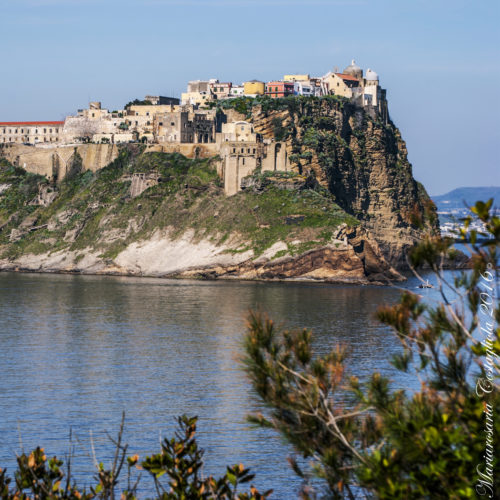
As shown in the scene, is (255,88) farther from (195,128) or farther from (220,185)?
(220,185)

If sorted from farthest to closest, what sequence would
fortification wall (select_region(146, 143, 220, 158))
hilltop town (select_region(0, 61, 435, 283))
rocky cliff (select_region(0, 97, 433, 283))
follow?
fortification wall (select_region(146, 143, 220, 158)), hilltop town (select_region(0, 61, 435, 283)), rocky cliff (select_region(0, 97, 433, 283))

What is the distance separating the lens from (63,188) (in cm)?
13375

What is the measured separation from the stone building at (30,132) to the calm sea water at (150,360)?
50.8 metres

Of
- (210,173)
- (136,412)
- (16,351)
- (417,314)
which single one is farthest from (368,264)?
(417,314)

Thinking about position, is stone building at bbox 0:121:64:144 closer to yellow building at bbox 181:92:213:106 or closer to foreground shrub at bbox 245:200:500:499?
yellow building at bbox 181:92:213:106

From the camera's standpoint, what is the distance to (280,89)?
132750 mm

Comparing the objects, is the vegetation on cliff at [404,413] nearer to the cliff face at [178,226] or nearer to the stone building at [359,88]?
the cliff face at [178,226]

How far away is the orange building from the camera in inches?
5221

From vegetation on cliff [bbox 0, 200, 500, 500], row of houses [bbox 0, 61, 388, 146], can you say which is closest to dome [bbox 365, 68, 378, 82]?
row of houses [bbox 0, 61, 388, 146]

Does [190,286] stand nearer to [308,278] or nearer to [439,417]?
[308,278]

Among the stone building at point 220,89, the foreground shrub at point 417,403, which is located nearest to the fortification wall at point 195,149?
Result: the stone building at point 220,89

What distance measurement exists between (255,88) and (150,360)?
8715cm

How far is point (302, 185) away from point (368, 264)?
44.6 feet

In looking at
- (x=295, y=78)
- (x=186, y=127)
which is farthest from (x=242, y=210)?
(x=295, y=78)
